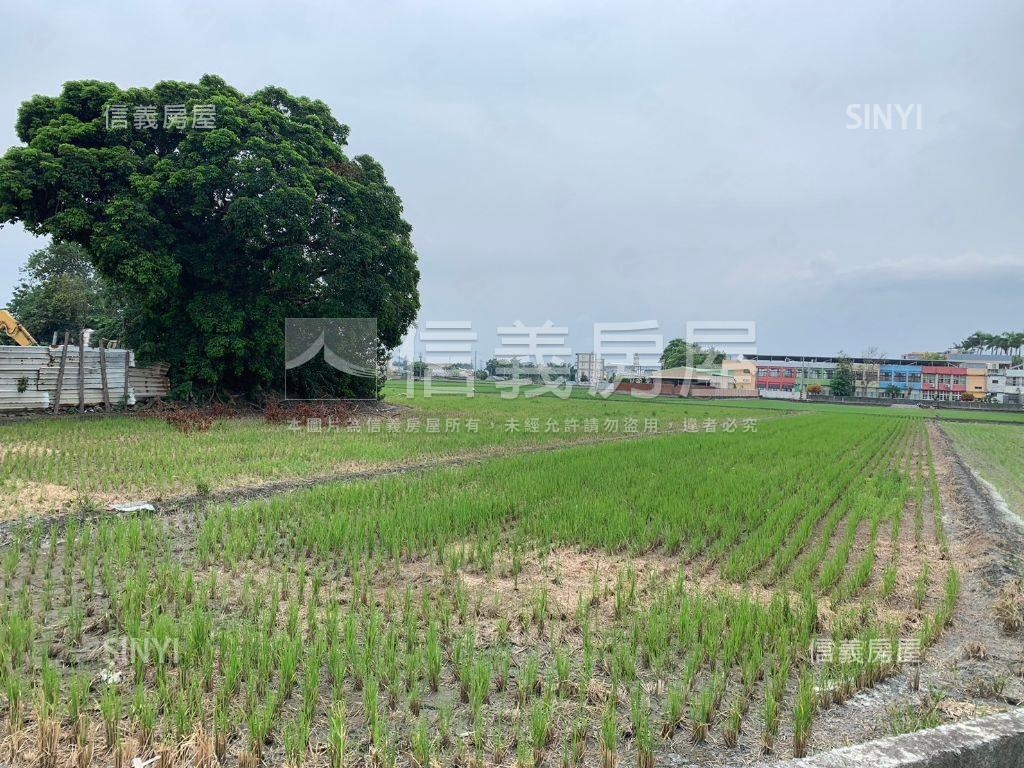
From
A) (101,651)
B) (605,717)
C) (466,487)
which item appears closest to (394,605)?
(101,651)

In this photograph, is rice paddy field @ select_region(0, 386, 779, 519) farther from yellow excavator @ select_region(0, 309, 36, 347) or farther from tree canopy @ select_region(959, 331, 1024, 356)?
tree canopy @ select_region(959, 331, 1024, 356)

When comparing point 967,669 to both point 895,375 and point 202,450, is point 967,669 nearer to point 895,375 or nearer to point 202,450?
point 202,450

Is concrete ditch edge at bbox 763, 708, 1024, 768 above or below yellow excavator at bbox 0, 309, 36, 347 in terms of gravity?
below

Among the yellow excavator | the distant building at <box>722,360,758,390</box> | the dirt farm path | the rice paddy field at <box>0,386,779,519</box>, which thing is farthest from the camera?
the distant building at <box>722,360,758,390</box>

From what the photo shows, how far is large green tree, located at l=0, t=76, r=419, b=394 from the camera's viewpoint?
13.3 meters

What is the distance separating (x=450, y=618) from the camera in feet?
12.1

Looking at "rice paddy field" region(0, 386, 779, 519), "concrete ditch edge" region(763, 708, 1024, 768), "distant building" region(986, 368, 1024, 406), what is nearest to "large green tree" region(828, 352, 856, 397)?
"distant building" region(986, 368, 1024, 406)

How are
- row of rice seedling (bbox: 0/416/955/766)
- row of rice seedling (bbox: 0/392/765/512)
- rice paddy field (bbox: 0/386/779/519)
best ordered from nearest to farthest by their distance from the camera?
row of rice seedling (bbox: 0/416/955/766) < rice paddy field (bbox: 0/386/779/519) < row of rice seedling (bbox: 0/392/765/512)

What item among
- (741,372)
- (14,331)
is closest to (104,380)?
(14,331)

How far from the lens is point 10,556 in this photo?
4.48 metres

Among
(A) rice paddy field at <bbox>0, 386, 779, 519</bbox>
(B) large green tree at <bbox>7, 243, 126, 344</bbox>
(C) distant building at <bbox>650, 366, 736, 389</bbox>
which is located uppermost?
(B) large green tree at <bbox>7, 243, 126, 344</bbox>

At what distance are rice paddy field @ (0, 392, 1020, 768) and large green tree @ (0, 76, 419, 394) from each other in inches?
293

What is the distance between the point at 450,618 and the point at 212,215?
583 inches

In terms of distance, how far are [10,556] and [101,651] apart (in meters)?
2.11
